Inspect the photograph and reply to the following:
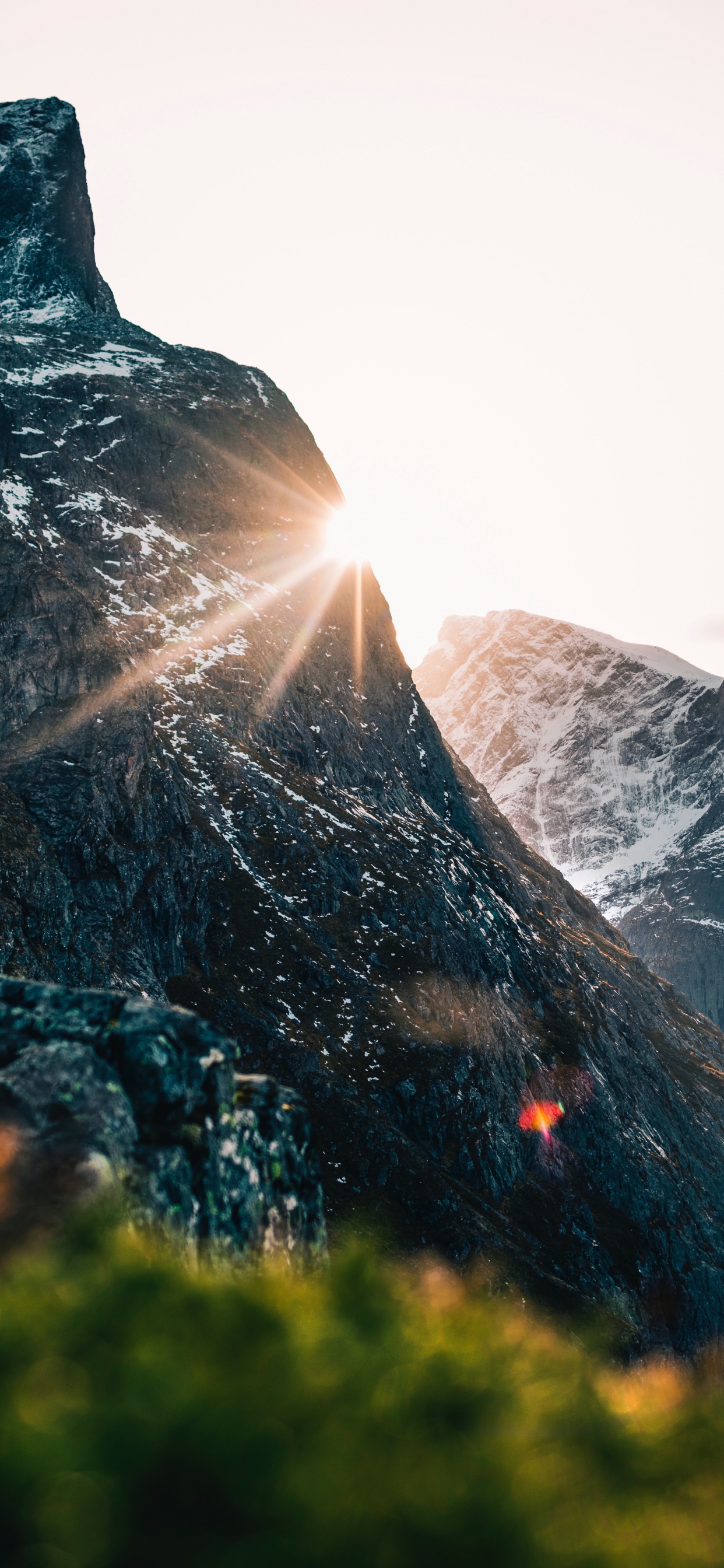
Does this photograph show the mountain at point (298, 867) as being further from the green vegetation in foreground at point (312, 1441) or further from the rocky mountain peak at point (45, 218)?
the green vegetation in foreground at point (312, 1441)

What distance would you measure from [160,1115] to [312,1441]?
7669mm

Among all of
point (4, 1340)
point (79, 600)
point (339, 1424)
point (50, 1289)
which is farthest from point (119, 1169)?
point (79, 600)

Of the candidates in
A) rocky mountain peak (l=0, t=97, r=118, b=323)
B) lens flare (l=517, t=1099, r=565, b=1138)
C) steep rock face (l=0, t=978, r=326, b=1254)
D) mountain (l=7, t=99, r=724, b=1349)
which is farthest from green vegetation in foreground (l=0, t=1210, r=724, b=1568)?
rocky mountain peak (l=0, t=97, r=118, b=323)

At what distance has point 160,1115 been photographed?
11.4 metres

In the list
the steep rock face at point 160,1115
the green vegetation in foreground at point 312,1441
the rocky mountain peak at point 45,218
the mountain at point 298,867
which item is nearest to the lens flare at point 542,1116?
the mountain at point 298,867

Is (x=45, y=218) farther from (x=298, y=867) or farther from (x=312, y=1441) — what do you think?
(x=312, y=1441)

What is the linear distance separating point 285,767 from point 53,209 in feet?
435

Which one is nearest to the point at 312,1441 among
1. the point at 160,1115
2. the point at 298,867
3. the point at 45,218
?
the point at 160,1115

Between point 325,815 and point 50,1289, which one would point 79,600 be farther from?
point 50,1289

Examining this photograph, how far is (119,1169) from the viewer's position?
9953mm

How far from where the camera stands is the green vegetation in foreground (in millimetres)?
3709

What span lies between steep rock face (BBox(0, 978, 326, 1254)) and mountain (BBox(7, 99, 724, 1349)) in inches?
1963

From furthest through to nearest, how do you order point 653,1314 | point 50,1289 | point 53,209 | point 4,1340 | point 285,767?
point 53,209 → point 285,767 → point 653,1314 → point 50,1289 → point 4,1340

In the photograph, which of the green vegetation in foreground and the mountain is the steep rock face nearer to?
the green vegetation in foreground
